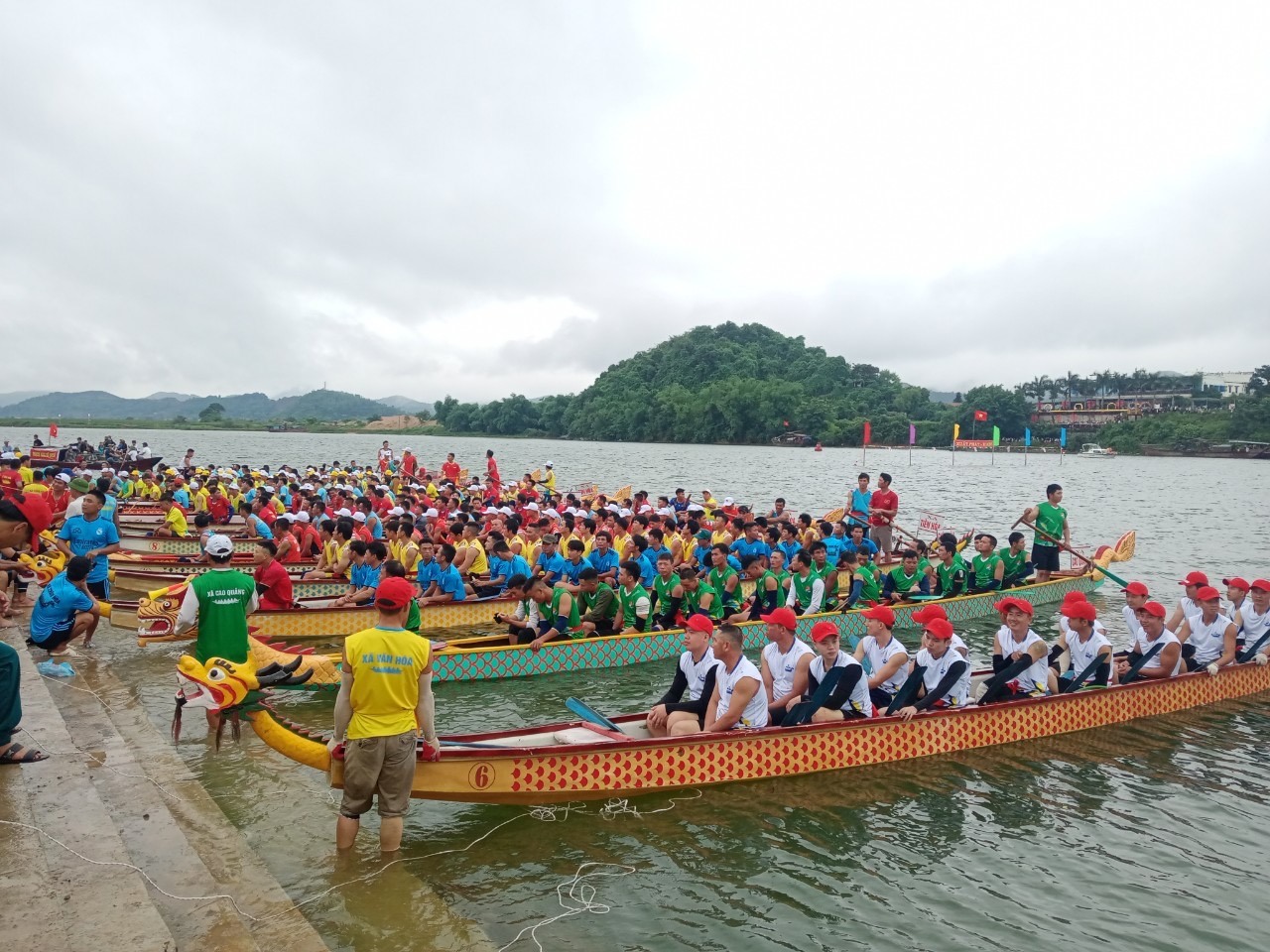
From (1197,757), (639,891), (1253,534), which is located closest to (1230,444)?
(1253,534)

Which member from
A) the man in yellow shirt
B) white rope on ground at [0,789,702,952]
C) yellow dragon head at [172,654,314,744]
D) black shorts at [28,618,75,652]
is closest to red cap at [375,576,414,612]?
the man in yellow shirt

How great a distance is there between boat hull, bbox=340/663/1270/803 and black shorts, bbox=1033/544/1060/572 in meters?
8.16

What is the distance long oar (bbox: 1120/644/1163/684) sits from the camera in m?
10.4

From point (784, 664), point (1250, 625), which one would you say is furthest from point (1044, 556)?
point (784, 664)

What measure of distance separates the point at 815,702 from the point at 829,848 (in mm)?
1400

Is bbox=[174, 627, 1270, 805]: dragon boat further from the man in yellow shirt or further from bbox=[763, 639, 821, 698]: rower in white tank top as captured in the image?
bbox=[763, 639, 821, 698]: rower in white tank top

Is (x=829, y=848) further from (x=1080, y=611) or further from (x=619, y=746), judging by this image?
(x=1080, y=611)

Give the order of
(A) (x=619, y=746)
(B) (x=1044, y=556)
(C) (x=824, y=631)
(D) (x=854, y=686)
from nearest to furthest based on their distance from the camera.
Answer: (A) (x=619, y=746) < (C) (x=824, y=631) < (D) (x=854, y=686) < (B) (x=1044, y=556)

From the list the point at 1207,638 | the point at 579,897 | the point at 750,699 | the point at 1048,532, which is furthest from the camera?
the point at 1048,532

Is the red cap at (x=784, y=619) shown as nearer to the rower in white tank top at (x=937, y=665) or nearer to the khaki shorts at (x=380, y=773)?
the rower in white tank top at (x=937, y=665)

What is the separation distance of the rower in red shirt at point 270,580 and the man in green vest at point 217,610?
2098mm

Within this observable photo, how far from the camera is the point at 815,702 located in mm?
8117

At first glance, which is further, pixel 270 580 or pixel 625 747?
pixel 270 580

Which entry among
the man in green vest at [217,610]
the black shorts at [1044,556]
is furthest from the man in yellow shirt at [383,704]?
the black shorts at [1044,556]
